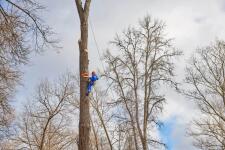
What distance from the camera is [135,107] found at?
2127 centimetres

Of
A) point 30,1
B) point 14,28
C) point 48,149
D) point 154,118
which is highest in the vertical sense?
point 30,1

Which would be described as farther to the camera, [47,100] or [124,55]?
[47,100]

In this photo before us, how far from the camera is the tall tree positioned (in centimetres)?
884

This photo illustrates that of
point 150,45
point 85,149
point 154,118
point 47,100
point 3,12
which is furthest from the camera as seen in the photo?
point 47,100

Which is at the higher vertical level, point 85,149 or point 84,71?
point 84,71

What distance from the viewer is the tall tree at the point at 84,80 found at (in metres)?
8.84

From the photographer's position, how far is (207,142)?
78.1 feet

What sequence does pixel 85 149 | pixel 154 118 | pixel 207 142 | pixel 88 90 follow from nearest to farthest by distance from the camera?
pixel 85 149
pixel 88 90
pixel 154 118
pixel 207 142

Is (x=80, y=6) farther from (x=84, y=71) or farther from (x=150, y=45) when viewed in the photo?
(x=150, y=45)

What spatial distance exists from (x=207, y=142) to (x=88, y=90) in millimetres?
16210

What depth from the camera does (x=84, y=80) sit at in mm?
9398

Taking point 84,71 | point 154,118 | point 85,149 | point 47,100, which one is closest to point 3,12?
point 84,71

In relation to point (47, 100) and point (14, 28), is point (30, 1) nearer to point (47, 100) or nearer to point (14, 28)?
point (14, 28)

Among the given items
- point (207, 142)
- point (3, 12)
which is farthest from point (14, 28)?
point (207, 142)
